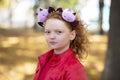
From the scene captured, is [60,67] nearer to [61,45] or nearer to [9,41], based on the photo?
[61,45]

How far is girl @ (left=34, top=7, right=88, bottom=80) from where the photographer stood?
2871mm

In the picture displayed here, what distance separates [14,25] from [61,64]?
535 inches

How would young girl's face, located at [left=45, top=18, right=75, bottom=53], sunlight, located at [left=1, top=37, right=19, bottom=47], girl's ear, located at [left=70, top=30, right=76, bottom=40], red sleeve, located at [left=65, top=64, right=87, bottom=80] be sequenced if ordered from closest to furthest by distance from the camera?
red sleeve, located at [left=65, top=64, right=87, bottom=80] → young girl's face, located at [left=45, top=18, right=75, bottom=53] → girl's ear, located at [left=70, top=30, right=76, bottom=40] → sunlight, located at [left=1, top=37, right=19, bottom=47]

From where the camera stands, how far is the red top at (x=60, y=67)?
2.84m

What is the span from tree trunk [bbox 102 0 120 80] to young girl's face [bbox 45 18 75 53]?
14.5ft

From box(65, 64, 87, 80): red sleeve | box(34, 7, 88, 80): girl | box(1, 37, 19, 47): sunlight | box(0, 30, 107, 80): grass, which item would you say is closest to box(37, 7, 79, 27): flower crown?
box(34, 7, 88, 80): girl

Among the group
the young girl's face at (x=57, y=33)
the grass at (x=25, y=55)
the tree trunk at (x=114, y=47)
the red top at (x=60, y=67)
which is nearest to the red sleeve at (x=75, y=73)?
the red top at (x=60, y=67)

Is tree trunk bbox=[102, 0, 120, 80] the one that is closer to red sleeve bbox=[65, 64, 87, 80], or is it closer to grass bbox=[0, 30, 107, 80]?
grass bbox=[0, 30, 107, 80]

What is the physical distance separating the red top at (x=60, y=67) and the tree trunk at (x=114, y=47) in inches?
171

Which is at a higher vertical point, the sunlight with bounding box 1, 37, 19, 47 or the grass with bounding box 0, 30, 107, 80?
the sunlight with bounding box 1, 37, 19, 47

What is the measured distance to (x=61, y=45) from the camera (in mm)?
2986

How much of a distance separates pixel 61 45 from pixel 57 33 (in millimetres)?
100

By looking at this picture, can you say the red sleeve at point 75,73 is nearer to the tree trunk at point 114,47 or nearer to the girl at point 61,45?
the girl at point 61,45

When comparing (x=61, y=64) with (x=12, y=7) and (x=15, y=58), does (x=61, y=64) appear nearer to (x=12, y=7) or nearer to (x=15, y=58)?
(x=15, y=58)
